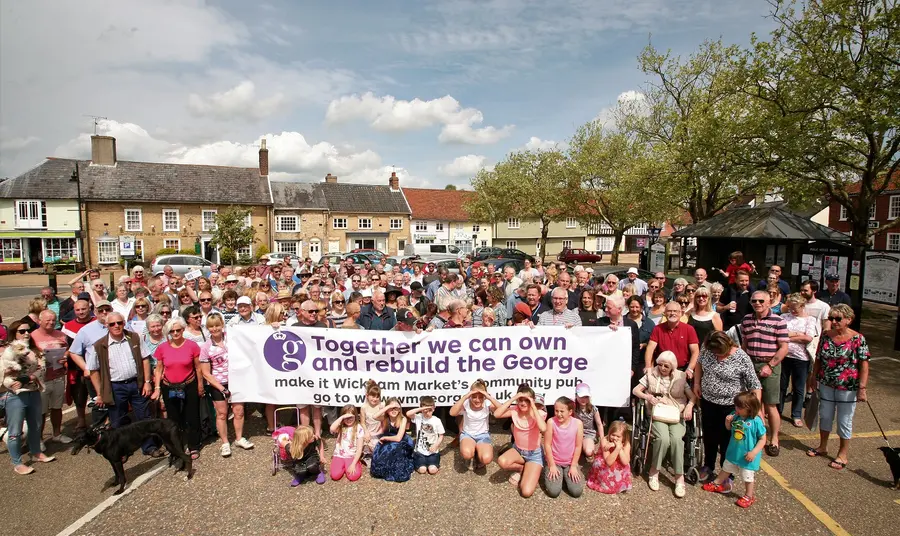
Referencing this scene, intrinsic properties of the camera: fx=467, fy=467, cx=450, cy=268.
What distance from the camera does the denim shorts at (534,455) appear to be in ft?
16.9

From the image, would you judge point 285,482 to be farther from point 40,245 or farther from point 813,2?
point 40,245

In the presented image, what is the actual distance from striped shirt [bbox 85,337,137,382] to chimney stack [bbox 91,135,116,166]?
43741mm

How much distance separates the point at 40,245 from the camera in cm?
3772

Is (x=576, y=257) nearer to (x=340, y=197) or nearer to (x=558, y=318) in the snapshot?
(x=340, y=197)

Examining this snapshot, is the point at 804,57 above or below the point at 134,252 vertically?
above

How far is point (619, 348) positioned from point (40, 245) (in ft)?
156

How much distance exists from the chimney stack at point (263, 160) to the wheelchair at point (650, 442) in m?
45.7

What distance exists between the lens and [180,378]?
550 cm

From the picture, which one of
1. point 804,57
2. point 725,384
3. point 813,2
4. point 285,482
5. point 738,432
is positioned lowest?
point 285,482

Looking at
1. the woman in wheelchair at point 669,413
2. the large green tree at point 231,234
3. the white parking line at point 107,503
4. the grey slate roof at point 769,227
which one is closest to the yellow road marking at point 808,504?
the woman in wheelchair at point 669,413

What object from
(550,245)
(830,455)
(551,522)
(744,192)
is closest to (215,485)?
(551,522)

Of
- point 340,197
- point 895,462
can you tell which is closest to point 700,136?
point 895,462

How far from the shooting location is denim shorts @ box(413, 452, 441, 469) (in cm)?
544

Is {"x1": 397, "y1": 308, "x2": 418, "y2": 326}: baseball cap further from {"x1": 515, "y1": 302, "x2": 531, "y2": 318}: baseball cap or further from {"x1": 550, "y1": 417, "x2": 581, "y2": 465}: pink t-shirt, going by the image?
{"x1": 550, "y1": 417, "x2": 581, "y2": 465}: pink t-shirt
